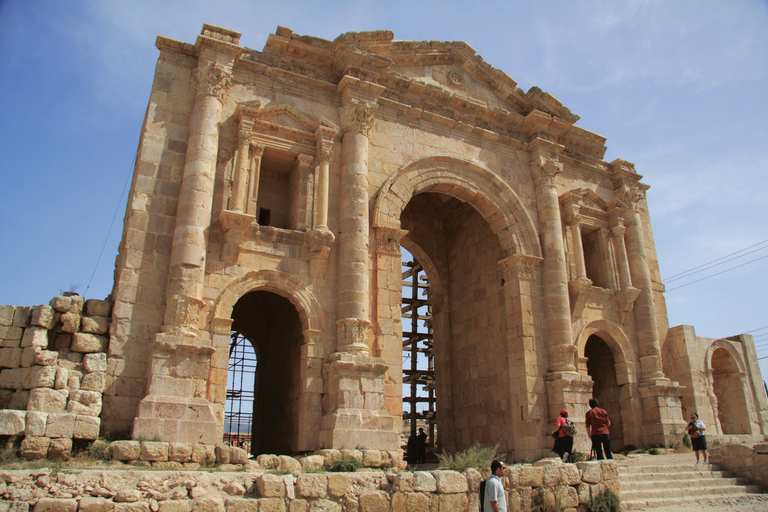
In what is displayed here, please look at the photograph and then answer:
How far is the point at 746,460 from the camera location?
12086mm

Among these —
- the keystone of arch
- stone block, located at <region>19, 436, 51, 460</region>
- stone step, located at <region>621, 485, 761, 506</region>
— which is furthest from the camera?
the keystone of arch

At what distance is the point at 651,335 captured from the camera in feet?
55.7

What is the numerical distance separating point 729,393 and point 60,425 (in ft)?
60.8

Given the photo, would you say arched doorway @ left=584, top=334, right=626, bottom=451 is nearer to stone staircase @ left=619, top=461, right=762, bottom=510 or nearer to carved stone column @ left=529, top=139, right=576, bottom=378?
carved stone column @ left=529, top=139, right=576, bottom=378

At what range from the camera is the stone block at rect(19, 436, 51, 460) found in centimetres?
888

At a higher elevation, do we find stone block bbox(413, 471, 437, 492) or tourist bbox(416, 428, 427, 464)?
tourist bbox(416, 428, 427, 464)

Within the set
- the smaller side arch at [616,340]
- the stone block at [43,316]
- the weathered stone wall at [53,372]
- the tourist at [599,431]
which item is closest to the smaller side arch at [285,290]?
the weathered stone wall at [53,372]

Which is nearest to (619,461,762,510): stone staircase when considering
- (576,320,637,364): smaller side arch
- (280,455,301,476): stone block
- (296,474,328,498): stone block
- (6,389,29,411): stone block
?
(576,320,637,364): smaller side arch

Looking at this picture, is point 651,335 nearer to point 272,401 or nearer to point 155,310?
point 272,401

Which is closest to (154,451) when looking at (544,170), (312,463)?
(312,463)

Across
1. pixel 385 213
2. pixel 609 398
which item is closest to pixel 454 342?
pixel 609 398

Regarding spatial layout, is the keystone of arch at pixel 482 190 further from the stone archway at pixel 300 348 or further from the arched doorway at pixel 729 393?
the arched doorway at pixel 729 393

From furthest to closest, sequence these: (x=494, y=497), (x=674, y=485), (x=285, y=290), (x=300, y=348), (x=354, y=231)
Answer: (x=300, y=348), (x=354, y=231), (x=285, y=290), (x=674, y=485), (x=494, y=497)

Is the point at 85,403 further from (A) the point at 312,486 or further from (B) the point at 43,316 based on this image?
(A) the point at 312,486
